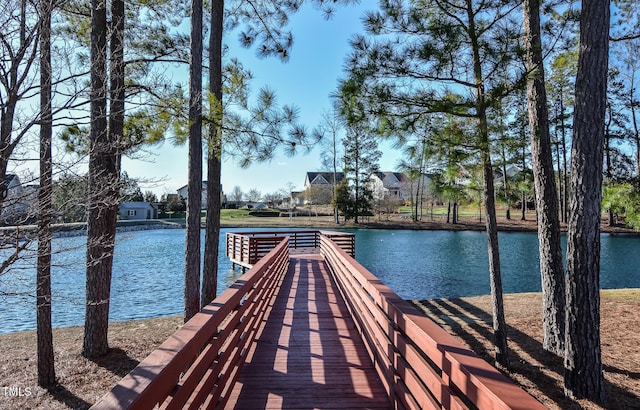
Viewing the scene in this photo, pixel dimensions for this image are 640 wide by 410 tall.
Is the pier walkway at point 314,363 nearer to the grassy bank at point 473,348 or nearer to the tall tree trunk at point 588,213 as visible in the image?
the tall tree trunk at point 588,213

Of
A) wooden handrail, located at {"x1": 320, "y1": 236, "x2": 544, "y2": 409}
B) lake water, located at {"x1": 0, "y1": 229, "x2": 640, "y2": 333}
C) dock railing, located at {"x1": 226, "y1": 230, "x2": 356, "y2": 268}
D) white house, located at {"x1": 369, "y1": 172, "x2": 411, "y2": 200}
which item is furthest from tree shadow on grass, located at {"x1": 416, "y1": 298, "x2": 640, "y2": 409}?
white house, located at {"x1": 369, "y1": 172, "x2": 411, "y2": 200}

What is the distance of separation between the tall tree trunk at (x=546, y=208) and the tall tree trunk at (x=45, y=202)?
5.42m

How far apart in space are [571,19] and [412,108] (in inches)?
82.7

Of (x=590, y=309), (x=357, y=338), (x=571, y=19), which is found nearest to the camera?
(x=590, y=309)

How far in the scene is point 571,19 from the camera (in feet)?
14.5

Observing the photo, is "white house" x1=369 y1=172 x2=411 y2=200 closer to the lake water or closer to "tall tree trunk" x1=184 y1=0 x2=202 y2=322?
the lake water

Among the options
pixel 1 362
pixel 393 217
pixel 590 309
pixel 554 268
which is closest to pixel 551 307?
pixel 554 268

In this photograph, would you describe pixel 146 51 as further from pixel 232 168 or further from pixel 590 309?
pixel 590 309

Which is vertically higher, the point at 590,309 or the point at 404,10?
the point at 404,10

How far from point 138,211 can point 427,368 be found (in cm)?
4413

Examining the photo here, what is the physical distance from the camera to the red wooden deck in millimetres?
2520

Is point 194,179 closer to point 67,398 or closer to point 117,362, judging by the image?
point 117,362

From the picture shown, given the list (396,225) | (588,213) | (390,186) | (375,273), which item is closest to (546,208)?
(588,213)

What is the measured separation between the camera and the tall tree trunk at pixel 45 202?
3.16 meters
